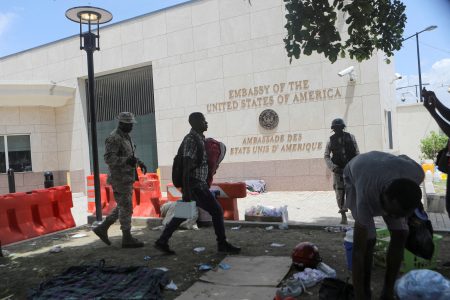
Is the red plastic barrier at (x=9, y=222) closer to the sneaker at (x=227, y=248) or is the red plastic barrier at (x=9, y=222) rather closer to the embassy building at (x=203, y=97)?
the sneaker at (x=227, y=248)

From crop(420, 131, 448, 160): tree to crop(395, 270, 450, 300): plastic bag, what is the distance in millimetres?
15817

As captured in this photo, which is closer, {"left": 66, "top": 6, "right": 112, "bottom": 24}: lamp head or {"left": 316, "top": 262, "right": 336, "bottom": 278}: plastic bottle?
{"left": 316, "top": 262, "right": 336, "bottom": 278}: plastic bottle

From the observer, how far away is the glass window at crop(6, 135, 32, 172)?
16484 millimetres

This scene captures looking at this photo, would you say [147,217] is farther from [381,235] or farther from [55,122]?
[55,122]

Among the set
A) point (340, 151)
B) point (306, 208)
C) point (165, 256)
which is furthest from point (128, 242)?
point (306, 208)

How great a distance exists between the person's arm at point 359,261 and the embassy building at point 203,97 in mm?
8682

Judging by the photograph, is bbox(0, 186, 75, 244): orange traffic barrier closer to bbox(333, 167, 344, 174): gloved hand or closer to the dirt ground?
the dirt ground

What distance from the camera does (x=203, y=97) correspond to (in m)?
13.6

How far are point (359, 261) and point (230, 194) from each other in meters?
4.63

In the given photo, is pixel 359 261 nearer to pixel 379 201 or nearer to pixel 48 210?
pixel 379 201

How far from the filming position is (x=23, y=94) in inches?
611

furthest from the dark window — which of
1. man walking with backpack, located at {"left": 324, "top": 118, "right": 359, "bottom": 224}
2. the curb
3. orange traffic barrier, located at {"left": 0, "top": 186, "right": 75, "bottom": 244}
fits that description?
man walking with backpack, located at {"left": 324, "top": 118, "right": 359, "bottom": 224}

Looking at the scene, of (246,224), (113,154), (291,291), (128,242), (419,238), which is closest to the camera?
(419,238)

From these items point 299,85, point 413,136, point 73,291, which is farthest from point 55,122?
point 413,136
